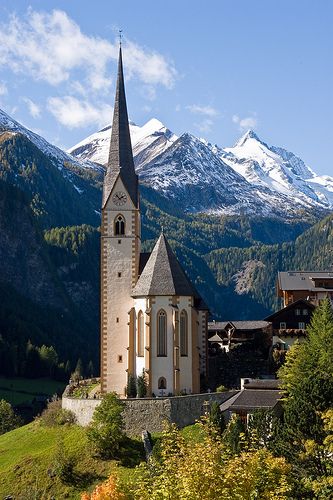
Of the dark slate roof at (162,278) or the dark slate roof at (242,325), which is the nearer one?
the dark slate roof at (162,278)

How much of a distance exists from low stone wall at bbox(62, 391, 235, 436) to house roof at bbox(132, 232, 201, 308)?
1266 centimetres

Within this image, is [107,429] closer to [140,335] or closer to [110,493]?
[140,335]

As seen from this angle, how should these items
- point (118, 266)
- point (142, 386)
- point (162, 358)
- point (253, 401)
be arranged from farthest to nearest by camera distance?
point (118, 266)
point (162, 358)
point (142, 386)
point (253, 401)

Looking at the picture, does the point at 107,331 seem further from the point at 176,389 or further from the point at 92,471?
the point at 92,471

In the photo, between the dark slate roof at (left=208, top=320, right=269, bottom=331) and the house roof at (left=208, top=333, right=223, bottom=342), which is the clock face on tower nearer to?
the house roof at (left=208, top=333, right=223, bottom=342)

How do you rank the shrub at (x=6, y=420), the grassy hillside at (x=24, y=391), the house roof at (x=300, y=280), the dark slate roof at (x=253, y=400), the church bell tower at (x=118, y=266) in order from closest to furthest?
the dark slate roof at (x=253, y=400), the church bell tower at (x=118, y=266), the house roof at (x=300, y=280), the shrub at (x=6, y=420), the grassy hillside at (x=24, y=391)

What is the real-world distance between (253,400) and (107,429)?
45.4 ft

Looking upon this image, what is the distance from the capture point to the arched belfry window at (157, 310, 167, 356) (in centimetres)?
9075

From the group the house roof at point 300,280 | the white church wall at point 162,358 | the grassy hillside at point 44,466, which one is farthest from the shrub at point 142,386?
the house roof at point 300,280

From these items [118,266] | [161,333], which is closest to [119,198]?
[118,266]

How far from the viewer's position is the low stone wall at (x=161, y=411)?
82.4m

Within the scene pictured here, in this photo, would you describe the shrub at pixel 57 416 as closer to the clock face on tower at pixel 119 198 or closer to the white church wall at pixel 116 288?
the white church wall at pixel 116 288

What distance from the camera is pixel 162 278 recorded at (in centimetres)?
9244

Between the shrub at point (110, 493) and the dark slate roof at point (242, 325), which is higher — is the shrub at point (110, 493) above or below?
below
